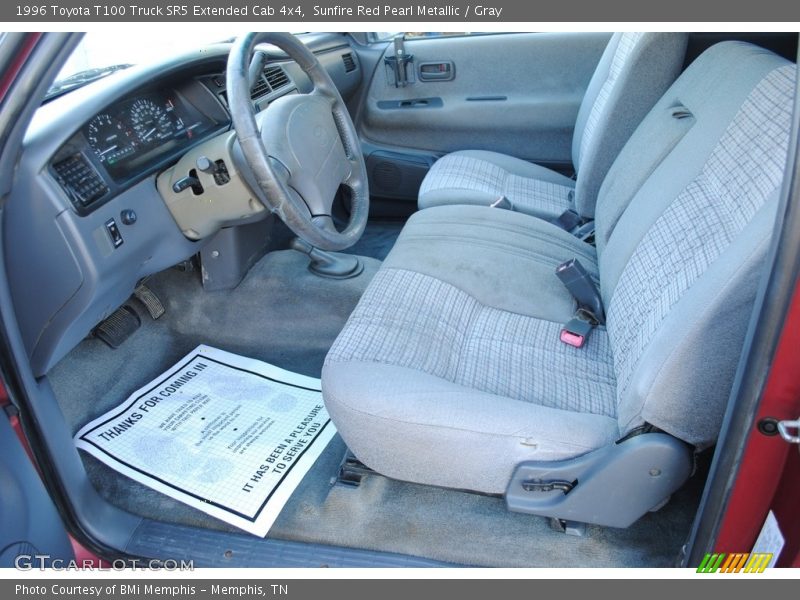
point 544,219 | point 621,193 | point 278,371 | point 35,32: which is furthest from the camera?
point 544,219

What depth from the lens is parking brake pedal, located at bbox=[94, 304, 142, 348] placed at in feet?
5.68

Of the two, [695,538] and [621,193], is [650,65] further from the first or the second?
[695,538]

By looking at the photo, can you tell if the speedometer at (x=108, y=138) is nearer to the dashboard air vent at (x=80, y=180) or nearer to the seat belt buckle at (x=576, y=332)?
the dashboard air vent at (x=80, y=180)

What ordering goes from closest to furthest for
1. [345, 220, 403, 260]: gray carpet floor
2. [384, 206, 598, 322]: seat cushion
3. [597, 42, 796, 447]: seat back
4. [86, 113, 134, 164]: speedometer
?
[597, 42, 796, 447]: seat back → [86, 113, 134, 164]: speedometer → [384, 206, 598, 322]: seat cushion → [345, 220, 403, 260]: gray carpet floor

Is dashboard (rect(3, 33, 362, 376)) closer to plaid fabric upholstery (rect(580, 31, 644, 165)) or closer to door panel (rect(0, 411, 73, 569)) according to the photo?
door panel (rect(0, 411, 73, 569))

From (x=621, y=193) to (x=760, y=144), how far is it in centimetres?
48

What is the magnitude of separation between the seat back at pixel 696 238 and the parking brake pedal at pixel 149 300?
1.19 m

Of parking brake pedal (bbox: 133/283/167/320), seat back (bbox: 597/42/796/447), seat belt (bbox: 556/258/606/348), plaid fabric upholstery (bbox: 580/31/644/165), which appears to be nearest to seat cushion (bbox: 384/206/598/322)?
seat belt (bbox: 556/258/606/348)

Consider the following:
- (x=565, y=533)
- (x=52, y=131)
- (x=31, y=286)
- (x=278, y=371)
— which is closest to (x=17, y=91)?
(x=52, y=131)

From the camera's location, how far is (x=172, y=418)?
158 cm

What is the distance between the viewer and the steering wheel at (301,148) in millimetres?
1221

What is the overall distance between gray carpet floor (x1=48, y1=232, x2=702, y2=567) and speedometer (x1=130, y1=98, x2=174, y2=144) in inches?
19.8

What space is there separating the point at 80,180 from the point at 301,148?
442mm

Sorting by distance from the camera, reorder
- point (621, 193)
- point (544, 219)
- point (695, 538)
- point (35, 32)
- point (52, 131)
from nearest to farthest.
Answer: point (35, 32), point (695, 538), point (52, 131), point (621, 193), point (544, 219)
